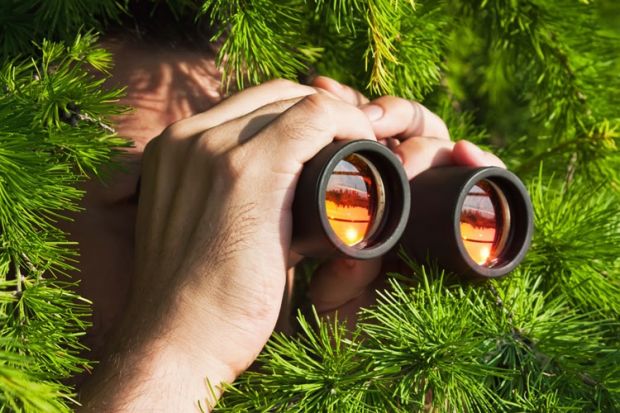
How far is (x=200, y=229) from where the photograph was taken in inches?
35.1

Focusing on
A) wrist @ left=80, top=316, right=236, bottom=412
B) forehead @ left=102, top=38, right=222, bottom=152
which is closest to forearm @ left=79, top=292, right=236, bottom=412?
wrist @ left=80, top=316, right=236, bottom=412

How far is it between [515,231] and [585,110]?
29cm

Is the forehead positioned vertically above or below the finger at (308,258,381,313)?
above

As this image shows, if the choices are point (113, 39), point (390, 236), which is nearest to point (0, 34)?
point (113, 39)

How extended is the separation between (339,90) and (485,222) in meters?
0.26

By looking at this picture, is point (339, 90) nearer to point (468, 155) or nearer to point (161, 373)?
point (468, 155)

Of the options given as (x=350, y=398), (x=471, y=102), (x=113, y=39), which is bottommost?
(x=471, y=102)

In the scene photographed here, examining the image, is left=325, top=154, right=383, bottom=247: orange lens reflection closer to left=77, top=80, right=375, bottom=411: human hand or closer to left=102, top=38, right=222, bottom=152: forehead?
left=77, top=80, right=375, bottom=411: human hand

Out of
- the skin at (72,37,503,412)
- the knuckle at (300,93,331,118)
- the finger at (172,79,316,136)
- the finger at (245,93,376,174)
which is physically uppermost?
the knuckle at (300,93,331,118)

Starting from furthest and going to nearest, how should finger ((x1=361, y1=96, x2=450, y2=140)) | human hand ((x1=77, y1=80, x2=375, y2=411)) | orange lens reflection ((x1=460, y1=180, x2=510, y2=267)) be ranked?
finger ((x1=361, y1=96, x2=450, y2=140))
orange lens reflection ((x1=460, y1=180, x2=510, y2=267))
human hand ((x1=77, y1=80, x2=375, y2=411))

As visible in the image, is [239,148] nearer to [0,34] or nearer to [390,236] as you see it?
[390,236]

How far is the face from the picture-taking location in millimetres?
1049

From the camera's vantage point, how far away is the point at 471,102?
1751 mm

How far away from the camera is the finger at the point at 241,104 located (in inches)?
38.4
